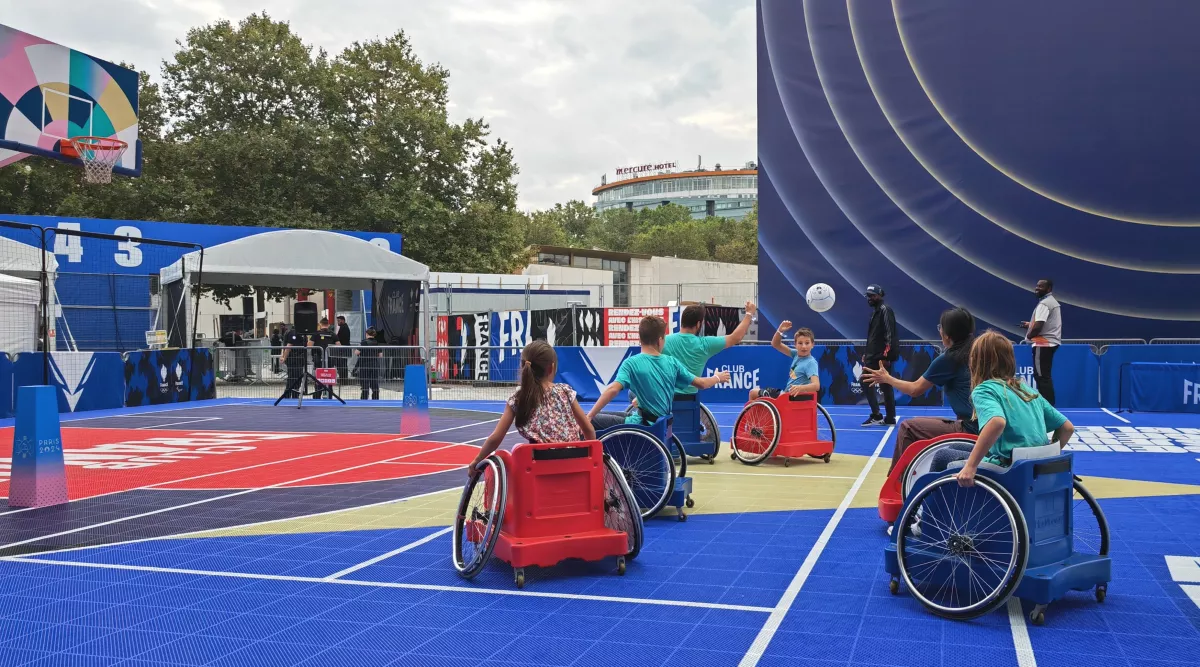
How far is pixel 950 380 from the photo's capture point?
21.8ft

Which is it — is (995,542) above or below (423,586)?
above

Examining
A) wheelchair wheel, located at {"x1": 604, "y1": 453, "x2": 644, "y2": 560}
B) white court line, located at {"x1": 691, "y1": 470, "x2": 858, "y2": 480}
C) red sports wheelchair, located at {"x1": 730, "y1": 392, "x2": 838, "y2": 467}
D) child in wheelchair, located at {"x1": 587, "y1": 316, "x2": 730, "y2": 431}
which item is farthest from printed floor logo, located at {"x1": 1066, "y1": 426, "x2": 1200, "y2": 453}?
wheelchair wheel, located at {"x1": 604, "y1": 453, "x2": 644, "y2": 560}

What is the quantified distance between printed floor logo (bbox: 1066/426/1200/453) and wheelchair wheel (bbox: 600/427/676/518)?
20.3ft

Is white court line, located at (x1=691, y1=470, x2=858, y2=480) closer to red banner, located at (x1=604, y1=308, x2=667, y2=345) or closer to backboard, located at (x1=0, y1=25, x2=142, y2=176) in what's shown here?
backboard, located at (x1=0, y1=25, x2=142, y2=176)

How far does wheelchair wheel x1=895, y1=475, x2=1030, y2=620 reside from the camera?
4609 millimetres

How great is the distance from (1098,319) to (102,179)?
766 inches

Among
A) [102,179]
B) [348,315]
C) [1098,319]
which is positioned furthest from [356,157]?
[1098,319]

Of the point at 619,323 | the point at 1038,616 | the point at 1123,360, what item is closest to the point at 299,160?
the point at 619,323

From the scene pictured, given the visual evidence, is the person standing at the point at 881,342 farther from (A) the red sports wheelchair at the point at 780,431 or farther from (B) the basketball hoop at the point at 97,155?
(B) the basketball hoop at the point at 97,155

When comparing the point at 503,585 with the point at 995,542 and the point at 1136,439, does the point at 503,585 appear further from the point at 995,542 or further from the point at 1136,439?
the point at 1136,439

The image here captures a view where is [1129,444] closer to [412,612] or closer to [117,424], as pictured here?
[412,612]

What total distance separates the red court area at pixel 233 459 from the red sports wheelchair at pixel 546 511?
4.30m

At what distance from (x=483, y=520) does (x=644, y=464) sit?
1722 mm

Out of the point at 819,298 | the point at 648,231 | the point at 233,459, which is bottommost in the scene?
the point at 233,459
